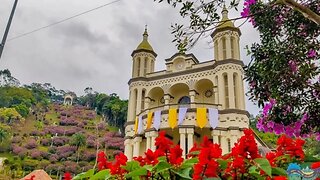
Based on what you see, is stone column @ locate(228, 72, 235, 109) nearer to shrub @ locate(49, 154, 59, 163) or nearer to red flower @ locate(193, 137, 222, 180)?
red flower @ locate(193, 137, 222, 180)

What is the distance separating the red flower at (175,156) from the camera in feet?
5.07

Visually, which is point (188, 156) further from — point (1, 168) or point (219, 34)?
point (1, 168)

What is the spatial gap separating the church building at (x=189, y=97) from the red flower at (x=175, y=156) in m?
13.5

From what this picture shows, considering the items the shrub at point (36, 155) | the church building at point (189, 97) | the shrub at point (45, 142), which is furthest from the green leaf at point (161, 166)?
the shrub at point (45, 142)

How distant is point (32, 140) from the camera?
149 ft

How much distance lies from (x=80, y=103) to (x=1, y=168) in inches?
1914

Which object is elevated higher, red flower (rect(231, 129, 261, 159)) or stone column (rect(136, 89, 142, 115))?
stone column (rect(136, 89, 142, 115))

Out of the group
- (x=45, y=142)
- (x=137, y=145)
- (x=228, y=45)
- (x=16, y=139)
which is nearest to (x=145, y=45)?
(x=228, y=45)

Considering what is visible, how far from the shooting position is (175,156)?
1560 millimetres

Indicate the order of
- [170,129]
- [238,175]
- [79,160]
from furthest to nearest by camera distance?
[79,160], [170,129], [238,175]

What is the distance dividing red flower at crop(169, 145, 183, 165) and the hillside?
110 feet

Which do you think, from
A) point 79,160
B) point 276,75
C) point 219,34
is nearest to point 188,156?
point 276,75

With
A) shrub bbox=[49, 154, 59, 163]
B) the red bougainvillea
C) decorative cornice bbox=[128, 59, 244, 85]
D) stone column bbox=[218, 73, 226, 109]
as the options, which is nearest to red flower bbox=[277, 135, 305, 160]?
the red bougainvillea

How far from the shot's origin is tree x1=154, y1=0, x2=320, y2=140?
4355mm
